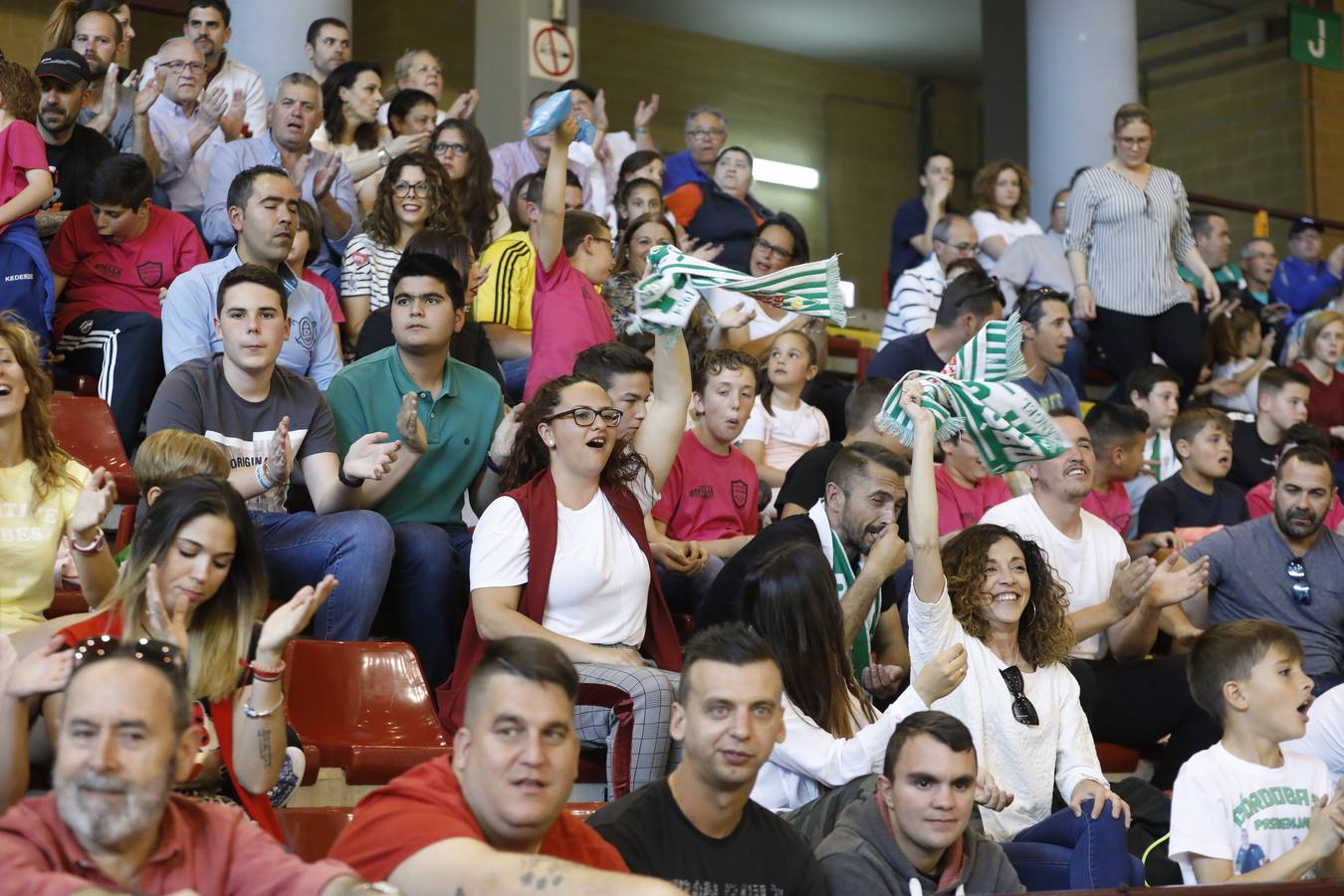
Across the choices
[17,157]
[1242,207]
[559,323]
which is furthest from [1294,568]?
[1242,207]

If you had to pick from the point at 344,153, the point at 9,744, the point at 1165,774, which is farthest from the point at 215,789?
the point at 344,153

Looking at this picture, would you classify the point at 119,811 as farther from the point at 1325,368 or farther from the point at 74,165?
the point at 1325,368

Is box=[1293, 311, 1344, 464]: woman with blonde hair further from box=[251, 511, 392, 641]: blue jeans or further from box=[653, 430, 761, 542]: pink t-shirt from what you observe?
box=[251, 511, 392, 641]: blue jeans

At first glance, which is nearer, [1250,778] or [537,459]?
[1250,778]

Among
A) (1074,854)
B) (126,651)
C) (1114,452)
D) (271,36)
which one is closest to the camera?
(126,651)

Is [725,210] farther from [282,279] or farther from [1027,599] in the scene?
[1027,599]

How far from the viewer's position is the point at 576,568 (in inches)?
146

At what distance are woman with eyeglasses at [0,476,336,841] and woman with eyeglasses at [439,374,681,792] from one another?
803mm

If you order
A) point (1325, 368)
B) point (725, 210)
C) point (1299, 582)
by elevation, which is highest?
point (725, 210)

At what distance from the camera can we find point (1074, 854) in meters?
3.33

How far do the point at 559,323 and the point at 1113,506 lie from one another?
6.82 ft

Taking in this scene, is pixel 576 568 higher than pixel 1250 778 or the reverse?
higher

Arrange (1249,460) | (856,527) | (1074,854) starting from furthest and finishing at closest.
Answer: (1249,460) → (856,527) → (1074,854)

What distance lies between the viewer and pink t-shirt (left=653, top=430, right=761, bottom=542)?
4848 millimetres
